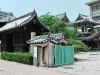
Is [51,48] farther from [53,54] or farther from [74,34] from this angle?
[74,34]

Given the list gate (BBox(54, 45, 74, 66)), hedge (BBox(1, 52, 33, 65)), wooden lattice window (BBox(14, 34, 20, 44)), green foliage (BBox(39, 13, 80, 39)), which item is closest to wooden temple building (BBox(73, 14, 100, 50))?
green foliage (BBox(39, 13, 80, 39))

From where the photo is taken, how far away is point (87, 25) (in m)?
48.2

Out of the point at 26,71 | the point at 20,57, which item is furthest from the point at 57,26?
the point at 26,71

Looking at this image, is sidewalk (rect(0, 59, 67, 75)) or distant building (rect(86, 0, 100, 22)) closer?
sidewalk (rect(0, 59, 67, 75))

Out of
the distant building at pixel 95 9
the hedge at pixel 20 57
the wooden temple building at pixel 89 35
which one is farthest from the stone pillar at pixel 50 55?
the distant building at pixel 95 9

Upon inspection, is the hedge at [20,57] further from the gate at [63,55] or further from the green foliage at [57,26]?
the green foliage at [57,26]

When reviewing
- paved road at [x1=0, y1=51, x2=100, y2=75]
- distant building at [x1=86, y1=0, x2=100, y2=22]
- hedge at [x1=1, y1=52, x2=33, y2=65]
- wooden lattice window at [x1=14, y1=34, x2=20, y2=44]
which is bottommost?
paved road at [x1=0, y1=51, x2=100, y2=75]

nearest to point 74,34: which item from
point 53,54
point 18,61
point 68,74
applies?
point 18,61

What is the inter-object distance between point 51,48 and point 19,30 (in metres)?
8.67

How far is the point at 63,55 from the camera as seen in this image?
52.4 feet

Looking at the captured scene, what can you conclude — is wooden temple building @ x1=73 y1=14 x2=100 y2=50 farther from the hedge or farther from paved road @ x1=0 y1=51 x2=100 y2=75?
paved road @ x1=0 y1=51 x2=100 y2=75

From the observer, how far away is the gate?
15.4 meters

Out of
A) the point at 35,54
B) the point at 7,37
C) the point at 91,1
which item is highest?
the point at 91,1

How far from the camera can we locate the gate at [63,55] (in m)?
15.4
